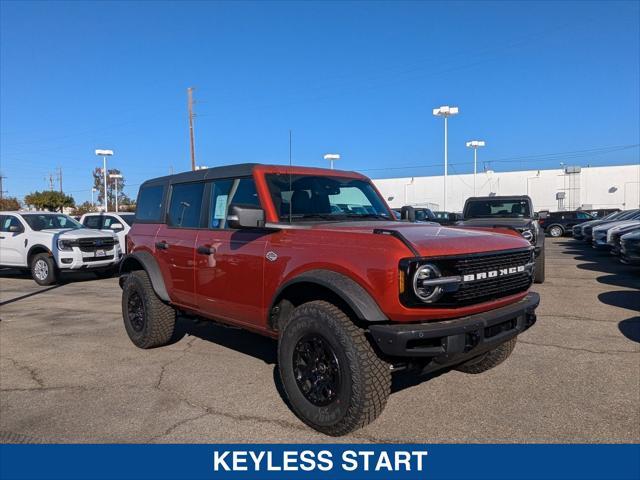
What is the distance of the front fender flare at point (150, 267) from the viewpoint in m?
5.29

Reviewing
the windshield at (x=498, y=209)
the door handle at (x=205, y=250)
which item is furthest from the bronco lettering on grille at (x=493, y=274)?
the windshield at (x=498, y=209)

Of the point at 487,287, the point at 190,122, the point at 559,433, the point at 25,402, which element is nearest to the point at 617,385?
the point at 559,433

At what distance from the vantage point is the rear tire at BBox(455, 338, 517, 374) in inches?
175

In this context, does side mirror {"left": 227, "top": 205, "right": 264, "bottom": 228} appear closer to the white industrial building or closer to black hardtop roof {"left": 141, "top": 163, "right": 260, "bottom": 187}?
black hardtop roof {"left": 141, "top": 163, "right": 260, "bottom": 187}

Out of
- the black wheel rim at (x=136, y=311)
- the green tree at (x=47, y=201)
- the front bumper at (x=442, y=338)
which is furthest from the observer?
the green tree at (x=47, y=201)

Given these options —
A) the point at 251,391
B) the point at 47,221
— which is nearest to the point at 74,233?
the point at 47,221

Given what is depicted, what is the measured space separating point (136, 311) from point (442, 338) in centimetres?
404

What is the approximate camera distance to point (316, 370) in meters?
3.49

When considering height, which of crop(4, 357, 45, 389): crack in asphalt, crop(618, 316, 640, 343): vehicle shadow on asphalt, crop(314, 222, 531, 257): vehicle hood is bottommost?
crop(4, 357, 45, 389): crack in asphalt

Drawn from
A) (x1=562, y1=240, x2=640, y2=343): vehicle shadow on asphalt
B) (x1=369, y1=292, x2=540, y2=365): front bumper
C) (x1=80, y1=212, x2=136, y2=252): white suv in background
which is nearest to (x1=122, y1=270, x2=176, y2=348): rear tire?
(x1=369, y1=292, x2=540, y2=365): front bumper

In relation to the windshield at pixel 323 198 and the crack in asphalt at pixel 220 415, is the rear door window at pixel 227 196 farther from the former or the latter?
the crack in asphalt at pixel 220 415

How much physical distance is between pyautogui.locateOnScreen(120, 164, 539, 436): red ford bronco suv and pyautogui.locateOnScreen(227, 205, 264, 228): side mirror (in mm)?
10

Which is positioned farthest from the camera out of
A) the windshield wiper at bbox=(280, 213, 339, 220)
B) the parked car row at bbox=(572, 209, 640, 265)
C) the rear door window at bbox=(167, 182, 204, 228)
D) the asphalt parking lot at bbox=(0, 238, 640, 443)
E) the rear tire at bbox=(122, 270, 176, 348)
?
the parked car row at bbox=(572, 209, 640, 265)

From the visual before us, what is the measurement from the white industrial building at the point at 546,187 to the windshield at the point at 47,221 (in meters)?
37.1
